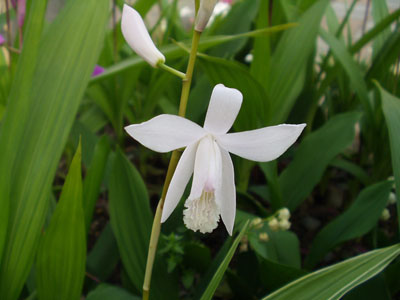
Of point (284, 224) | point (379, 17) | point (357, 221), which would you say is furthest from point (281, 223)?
point (379, 17)

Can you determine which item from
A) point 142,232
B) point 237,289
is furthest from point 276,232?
point 142,232

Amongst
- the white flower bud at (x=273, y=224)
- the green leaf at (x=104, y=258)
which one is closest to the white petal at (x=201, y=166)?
the white flower bud at (x=273, y=224)

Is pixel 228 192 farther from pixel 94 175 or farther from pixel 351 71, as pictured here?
pixel 351 71

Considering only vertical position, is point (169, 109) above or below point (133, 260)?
above

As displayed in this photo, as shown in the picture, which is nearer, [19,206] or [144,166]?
[19,206]

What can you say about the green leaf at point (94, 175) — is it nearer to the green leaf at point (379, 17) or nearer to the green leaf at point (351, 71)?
the green leaf at point (351, 71)

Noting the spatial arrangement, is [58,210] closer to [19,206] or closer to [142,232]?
[19,206]

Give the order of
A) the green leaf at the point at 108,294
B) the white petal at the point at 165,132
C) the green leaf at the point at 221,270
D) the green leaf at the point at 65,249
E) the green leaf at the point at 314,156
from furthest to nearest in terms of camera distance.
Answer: the green leaf at the point at 314,156, the green leaf at the point at 108,294, the green leaf at the point at 65,249, the green leaf at the point at 221,270, the white petal at the point at 165,132
